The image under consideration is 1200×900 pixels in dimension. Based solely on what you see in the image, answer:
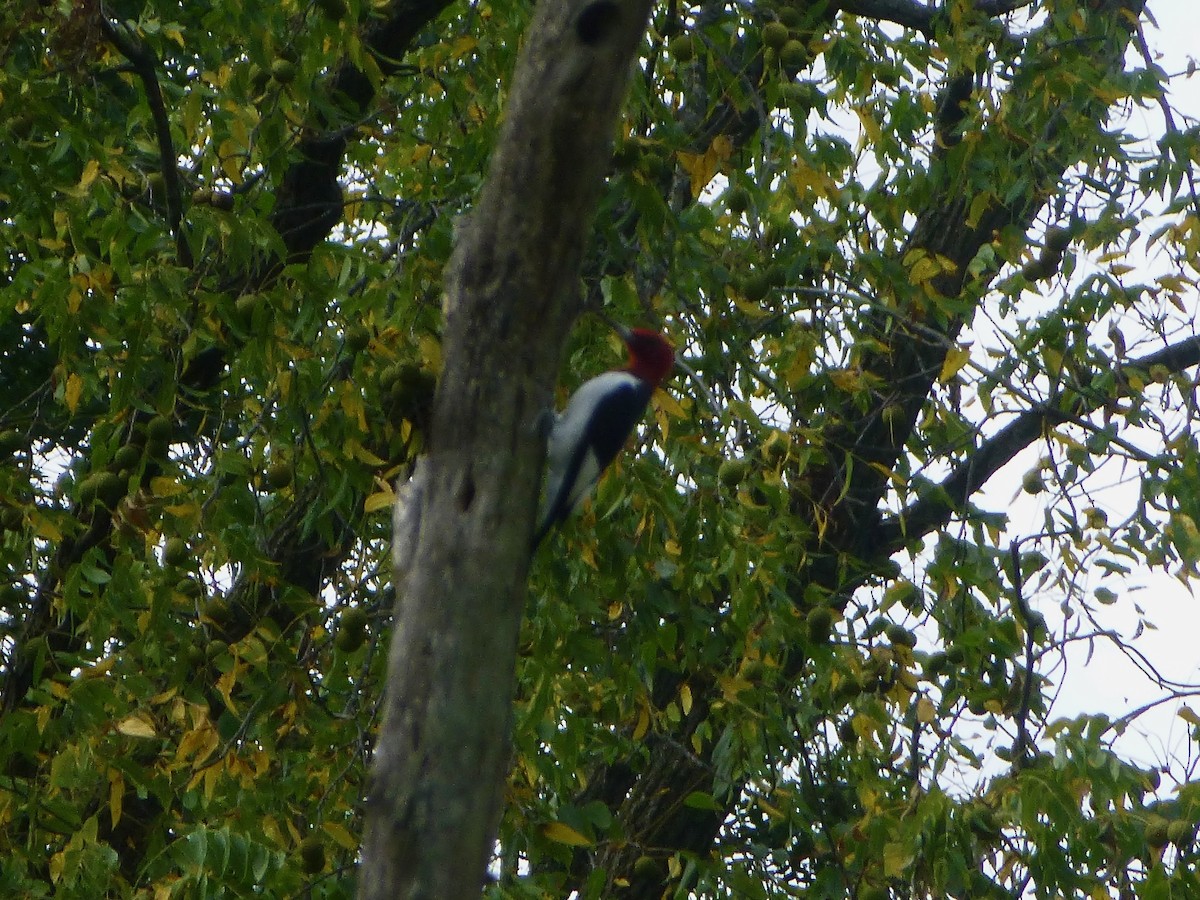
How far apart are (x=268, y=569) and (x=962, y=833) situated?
2.01m

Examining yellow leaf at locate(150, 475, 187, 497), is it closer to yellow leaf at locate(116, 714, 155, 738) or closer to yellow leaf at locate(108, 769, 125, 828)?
yellow leaf at locate(116, 714, 155, 738)

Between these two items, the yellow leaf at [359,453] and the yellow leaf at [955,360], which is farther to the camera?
the yellow leaf at [955,360]

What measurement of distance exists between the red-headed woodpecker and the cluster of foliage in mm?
89

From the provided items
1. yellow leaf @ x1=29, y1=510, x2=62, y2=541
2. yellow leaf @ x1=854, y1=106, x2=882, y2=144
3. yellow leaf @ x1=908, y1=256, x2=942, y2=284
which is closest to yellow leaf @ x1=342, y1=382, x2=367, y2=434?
yellow leaf @ x1=29, y1=510, x2=62, y2=541

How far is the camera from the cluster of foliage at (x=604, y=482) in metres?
4.02

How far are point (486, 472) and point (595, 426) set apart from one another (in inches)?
48.8

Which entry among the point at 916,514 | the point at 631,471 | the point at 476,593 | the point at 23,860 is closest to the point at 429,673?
the point at 476,593

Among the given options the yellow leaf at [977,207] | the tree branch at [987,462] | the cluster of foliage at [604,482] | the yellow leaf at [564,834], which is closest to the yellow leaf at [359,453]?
the cluster of foliage at [604,482]

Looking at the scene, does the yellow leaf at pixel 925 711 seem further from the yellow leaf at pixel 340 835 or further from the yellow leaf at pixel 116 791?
the yellow leaf at pixel 116 791

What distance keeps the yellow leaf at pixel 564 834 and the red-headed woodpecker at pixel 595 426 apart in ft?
2.46

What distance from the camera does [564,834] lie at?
11.9 ft

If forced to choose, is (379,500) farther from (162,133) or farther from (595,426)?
(162,133)

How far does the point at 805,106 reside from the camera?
4.57 m

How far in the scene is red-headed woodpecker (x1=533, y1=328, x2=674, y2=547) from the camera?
4086 millimetres
